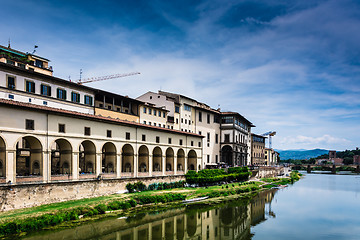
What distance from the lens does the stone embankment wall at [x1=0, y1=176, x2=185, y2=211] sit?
2788 cm

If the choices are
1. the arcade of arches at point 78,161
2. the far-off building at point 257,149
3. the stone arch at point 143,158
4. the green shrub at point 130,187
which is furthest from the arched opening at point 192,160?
the far-off building at point 257,149

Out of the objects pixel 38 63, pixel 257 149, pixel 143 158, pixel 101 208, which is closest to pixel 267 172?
pixel 257 149

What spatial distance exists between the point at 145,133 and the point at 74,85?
1281 centimetres

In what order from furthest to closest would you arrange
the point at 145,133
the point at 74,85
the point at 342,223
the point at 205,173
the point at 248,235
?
the point at 205,173 < the point at 145,133 < the point at 74,85 < the point at 342,223 < the point at 248,235

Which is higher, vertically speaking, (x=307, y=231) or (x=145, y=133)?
(x=145, y=133)

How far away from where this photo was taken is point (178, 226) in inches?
1208

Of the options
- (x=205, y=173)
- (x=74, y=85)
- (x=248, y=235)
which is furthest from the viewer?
(x=205, y=173)

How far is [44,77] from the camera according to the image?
37688 millimetres

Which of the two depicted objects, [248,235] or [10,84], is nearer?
[248,235]

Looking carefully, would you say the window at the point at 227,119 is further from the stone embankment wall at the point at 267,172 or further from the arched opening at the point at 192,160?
the arched opening at the point at 192,160

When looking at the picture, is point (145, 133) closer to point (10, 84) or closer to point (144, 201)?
point (144, 201)

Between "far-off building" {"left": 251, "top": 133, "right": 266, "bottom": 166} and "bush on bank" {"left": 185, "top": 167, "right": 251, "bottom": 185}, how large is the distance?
3948 cm

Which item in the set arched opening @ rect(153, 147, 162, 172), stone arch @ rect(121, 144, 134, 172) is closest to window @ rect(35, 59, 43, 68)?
stone arch @ rect(121, 144, 134, 172)

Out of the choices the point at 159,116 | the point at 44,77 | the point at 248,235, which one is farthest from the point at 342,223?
the point at 44,77
